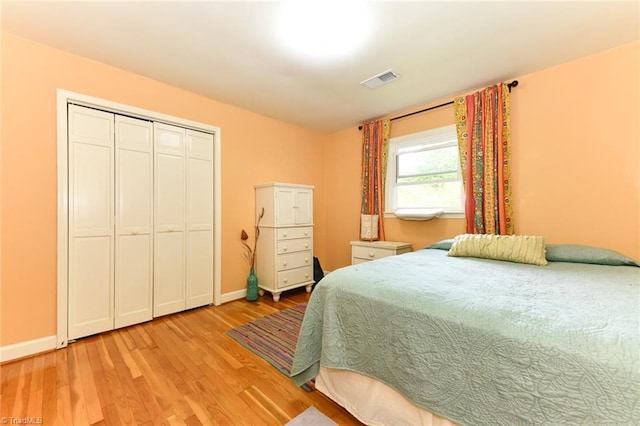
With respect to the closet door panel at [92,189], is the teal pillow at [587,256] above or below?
below

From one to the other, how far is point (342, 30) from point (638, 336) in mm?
2157

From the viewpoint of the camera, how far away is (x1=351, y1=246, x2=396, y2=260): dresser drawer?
308 centimetres

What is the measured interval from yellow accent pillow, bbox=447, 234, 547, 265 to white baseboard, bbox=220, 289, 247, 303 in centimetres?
246

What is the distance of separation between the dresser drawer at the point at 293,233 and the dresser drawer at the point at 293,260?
229mm

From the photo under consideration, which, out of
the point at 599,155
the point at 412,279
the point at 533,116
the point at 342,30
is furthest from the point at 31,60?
the point at 599,155

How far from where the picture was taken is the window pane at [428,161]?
2988mm

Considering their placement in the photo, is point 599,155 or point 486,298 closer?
point 486,298

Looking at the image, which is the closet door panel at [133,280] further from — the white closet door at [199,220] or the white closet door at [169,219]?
the white closet door at [199,220]

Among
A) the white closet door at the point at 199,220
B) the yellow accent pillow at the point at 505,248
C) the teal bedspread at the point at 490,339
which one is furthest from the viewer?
the white closet door at the point at 199,220

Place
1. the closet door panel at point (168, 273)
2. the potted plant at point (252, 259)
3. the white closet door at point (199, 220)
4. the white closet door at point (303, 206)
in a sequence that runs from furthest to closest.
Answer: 1. the white closet door at point (303, 206)
2. the potted plant at point (252, 259)
3. the white closet door at point (199, 220)
4. the closet door panel at point (168, 273)

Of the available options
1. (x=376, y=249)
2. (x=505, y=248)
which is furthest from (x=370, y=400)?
(x=376, y=249)

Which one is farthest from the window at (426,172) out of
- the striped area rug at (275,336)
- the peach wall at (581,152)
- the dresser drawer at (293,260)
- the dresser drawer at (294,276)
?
the striped area rug at (275,336)

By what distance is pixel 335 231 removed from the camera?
420 cm

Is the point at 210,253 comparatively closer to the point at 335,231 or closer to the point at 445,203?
the point at 335,231
